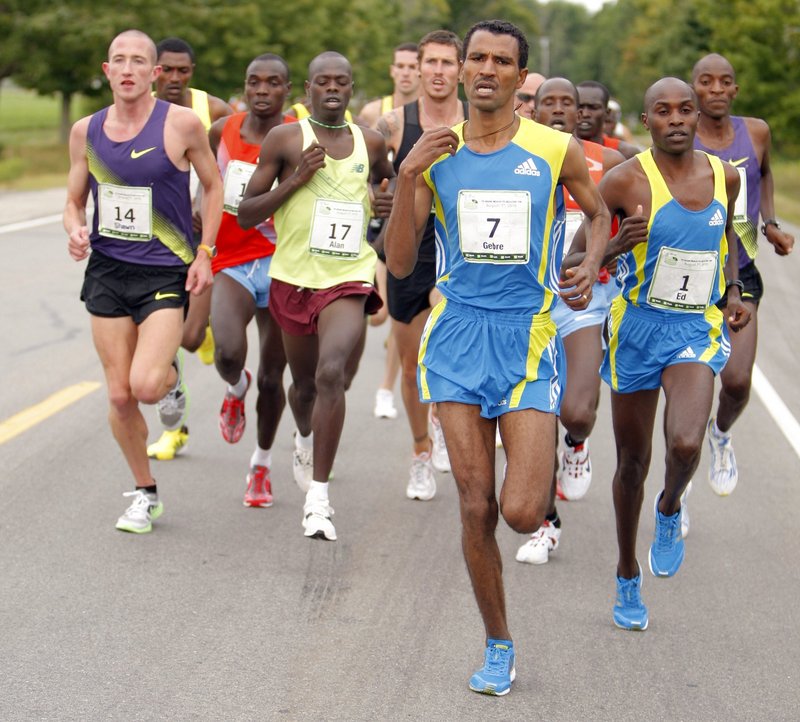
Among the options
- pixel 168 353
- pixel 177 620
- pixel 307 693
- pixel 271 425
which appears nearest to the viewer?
pixel 307 693

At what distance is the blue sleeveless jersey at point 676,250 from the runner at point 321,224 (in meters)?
1.44

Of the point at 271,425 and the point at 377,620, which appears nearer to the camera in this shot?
the point at 377,620

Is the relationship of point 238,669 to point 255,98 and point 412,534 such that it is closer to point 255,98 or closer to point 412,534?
point 412,534

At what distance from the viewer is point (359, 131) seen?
24.5ft

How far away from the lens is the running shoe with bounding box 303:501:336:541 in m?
6.77

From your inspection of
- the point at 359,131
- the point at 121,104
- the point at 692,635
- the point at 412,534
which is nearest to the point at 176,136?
the point at 121,104

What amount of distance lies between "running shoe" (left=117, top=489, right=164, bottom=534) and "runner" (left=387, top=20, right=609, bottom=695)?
2.26 meters

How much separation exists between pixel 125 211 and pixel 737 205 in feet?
10.1

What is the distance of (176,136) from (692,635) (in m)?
3.27

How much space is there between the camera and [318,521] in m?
6.81

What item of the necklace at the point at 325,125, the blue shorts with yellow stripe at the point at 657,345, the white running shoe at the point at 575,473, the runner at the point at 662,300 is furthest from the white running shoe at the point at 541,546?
the necklace at the point at 325,125

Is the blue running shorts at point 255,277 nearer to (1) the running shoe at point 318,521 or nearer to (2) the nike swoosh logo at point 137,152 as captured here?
(2) the nike swoosh logo at point 137,152

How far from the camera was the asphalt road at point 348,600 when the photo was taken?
518cm

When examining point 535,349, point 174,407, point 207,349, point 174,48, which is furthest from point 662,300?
point 207,349
